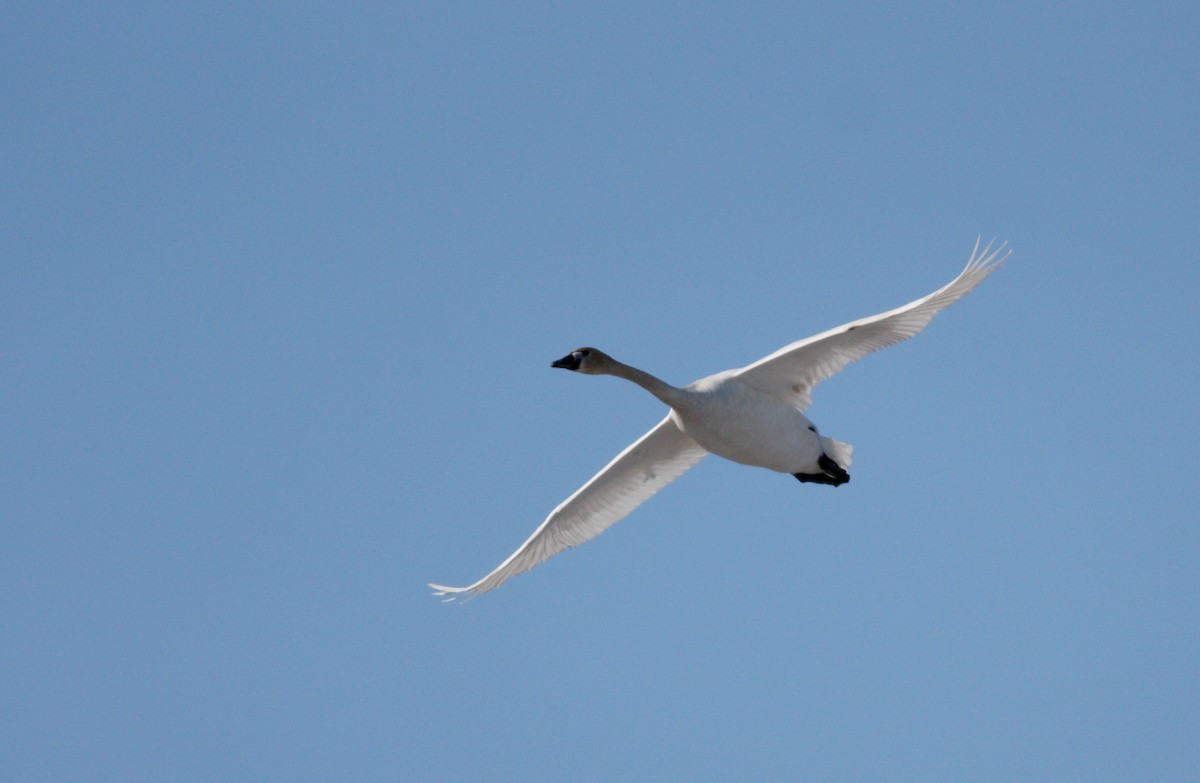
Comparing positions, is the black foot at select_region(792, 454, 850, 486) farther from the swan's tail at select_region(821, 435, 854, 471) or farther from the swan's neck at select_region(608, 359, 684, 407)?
the swan's neck at select_region(608, 359, 684, 407)

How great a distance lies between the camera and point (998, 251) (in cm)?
1777

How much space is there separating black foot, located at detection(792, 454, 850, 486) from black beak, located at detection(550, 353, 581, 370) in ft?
9.56

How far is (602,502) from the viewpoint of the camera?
19922 millimetres

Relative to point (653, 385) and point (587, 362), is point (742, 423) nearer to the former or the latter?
point (653, 385)

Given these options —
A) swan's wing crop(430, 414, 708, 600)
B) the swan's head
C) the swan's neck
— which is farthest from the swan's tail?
the swan's head

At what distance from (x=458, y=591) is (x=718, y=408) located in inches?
171

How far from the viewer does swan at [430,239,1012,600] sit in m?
17.8

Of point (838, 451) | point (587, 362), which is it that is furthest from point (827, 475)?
point (587, 362)

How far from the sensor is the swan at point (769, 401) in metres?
17.8

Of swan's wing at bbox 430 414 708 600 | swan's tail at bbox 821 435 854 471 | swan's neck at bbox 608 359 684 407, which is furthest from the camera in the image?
swan's wing at bbox 430 414 708 600

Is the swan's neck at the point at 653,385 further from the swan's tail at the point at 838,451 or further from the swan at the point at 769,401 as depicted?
the swan's tail at the point at 838,451

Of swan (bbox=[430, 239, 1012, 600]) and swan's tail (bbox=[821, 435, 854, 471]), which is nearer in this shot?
swan (bbox=[430, 239, 1012, 600])

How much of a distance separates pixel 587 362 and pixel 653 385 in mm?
844

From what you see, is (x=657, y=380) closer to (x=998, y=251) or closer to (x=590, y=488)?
(x=590, y=488)
